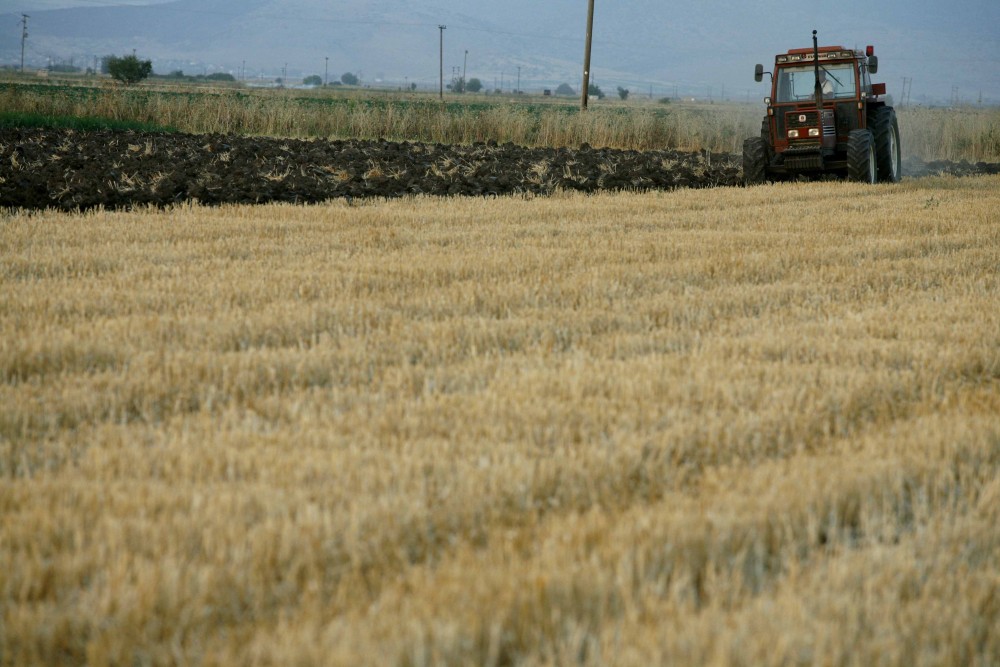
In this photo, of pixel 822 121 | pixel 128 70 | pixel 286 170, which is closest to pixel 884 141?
pixel 822 121

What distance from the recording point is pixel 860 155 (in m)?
18.2

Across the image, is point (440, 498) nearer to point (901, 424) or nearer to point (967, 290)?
point (901, 424)

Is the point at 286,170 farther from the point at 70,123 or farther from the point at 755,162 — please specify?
the point at 70,123

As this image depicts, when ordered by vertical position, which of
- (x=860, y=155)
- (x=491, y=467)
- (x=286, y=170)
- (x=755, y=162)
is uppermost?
(x=860, y=155)

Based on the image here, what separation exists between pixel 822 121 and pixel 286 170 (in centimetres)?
952

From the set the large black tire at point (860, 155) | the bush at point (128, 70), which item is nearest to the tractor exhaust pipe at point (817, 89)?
the large black tire at point (860, 155)

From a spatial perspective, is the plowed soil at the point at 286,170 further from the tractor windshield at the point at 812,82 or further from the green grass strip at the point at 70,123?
the green grass strip at the point at 70,123

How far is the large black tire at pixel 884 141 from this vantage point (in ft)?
63.7

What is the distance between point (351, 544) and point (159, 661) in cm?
72

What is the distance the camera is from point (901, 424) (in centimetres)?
457

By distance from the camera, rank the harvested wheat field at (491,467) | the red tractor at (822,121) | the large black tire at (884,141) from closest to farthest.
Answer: the harvested wheat field at (491,467) < the red tractor at (822,121) < the large black tire at (884,141)

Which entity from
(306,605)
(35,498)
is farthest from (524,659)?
(35,498)

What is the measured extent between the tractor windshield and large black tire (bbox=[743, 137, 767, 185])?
901 millimetres

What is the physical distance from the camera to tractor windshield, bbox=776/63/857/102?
749 inches
